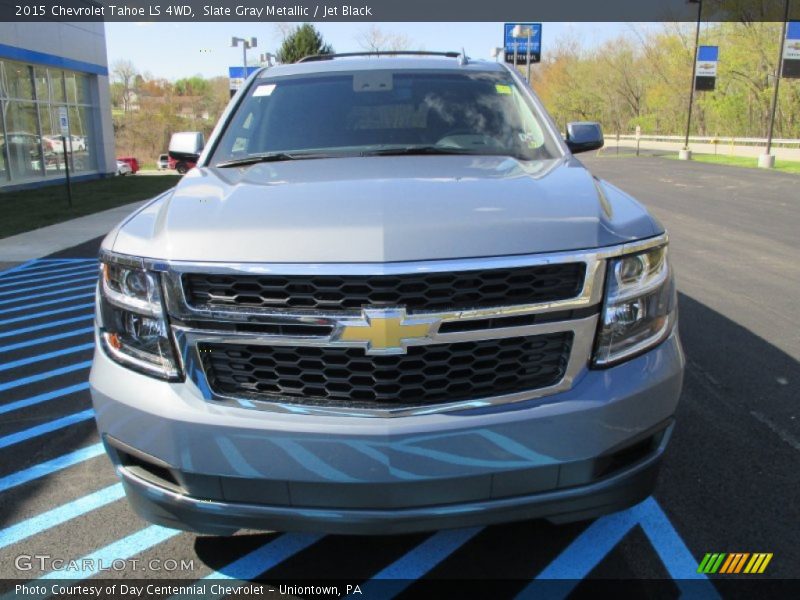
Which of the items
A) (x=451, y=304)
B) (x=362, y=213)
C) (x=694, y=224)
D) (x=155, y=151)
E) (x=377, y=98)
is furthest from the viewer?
(x=155, y=151)

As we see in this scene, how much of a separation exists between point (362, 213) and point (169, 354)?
729 mm

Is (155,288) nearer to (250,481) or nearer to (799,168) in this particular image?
(250,481)

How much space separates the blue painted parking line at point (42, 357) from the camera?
16.0ft

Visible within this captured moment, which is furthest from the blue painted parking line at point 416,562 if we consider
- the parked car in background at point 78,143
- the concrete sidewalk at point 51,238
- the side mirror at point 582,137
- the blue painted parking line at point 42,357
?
the parked car in background at point 78,143

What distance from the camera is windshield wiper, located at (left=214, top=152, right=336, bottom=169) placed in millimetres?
3150

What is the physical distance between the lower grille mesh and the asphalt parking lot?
853 millimetres

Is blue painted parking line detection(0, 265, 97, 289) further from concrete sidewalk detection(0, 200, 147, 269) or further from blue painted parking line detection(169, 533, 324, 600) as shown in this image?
blue painted parking line detection(169, 533, 324, 600)

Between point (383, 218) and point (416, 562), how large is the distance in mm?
1338

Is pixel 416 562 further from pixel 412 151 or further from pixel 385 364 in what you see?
pixel 412 151

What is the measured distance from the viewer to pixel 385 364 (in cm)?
194

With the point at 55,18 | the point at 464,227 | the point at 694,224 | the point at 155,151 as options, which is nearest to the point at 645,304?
the point at 464,227

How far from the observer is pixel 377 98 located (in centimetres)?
359

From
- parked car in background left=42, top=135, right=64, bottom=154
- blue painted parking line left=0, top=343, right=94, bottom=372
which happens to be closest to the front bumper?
blue painted parking line left=0, top=343, right=94, bottom=372

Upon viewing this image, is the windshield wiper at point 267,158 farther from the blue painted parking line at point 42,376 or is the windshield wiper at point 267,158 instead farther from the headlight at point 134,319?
the blue painted parking line at point 42,376
